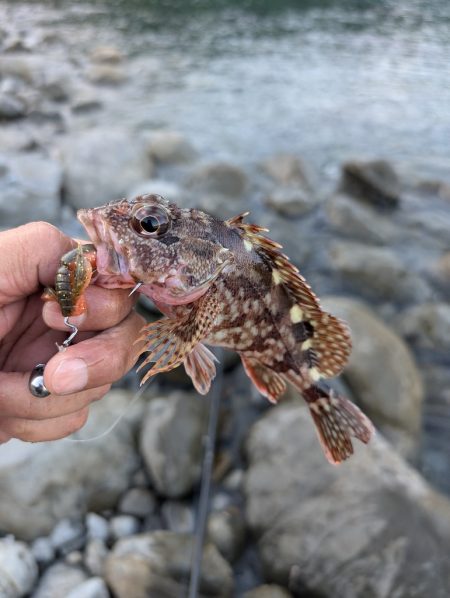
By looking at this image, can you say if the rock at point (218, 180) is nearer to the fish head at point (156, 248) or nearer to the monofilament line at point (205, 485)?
the monofilament line at point (205, 485)

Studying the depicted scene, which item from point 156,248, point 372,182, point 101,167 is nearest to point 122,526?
point 156,248

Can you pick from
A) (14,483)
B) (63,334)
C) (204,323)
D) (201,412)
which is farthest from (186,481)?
(204,323)

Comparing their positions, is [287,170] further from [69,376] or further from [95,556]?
[69,376]

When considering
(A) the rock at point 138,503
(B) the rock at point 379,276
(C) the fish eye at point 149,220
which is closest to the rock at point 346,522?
(A) the rock at point 138,503

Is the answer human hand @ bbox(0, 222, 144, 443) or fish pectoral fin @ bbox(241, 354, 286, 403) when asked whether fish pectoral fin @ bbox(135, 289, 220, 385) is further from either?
fish pectoral fin @ bbox(241, 354, 286, 403)

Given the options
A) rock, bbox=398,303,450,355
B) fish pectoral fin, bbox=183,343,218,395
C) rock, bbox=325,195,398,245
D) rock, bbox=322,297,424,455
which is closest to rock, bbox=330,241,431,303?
rock, bbox=398,303,450,355

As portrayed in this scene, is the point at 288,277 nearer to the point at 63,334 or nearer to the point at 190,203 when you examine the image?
the point at 63,334
